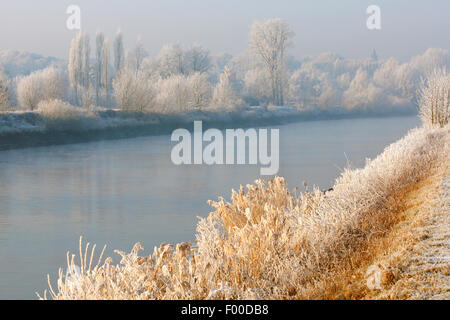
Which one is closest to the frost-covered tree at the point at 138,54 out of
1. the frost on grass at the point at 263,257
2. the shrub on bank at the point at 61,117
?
the shrub on bank at the point at 61,117

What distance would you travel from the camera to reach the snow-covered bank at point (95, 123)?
24.0m

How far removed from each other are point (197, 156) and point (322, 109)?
35659mm

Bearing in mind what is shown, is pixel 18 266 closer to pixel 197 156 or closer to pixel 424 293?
pixel 424 293

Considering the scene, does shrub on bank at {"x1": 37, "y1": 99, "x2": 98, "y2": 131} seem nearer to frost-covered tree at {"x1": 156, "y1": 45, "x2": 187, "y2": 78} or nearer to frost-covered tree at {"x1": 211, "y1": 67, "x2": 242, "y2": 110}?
frost-covered tree at {"x1": 211, "y1": 67, "x2": 242, "y2": 110}

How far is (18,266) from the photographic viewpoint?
7.07 meters

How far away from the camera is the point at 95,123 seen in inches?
1116

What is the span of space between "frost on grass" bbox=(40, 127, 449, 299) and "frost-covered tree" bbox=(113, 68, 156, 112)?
25760 millimetres

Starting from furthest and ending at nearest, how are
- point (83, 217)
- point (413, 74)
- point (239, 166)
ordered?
1. point (413, 74)
2. point (239, 166)
3. point (83, 217)

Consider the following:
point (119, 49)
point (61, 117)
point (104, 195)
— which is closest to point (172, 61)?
point (119, 49)

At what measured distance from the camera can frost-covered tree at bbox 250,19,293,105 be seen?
53.1m

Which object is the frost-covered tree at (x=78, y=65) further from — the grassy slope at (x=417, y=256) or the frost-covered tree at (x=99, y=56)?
the grassy slope at (x=417, y=256)

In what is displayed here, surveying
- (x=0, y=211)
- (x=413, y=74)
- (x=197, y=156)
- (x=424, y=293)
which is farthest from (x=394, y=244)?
(x=413, y=74)

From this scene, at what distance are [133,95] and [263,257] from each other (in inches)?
1122

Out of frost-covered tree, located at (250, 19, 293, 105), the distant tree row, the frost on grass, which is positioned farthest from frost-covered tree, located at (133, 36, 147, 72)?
the frost on grass
